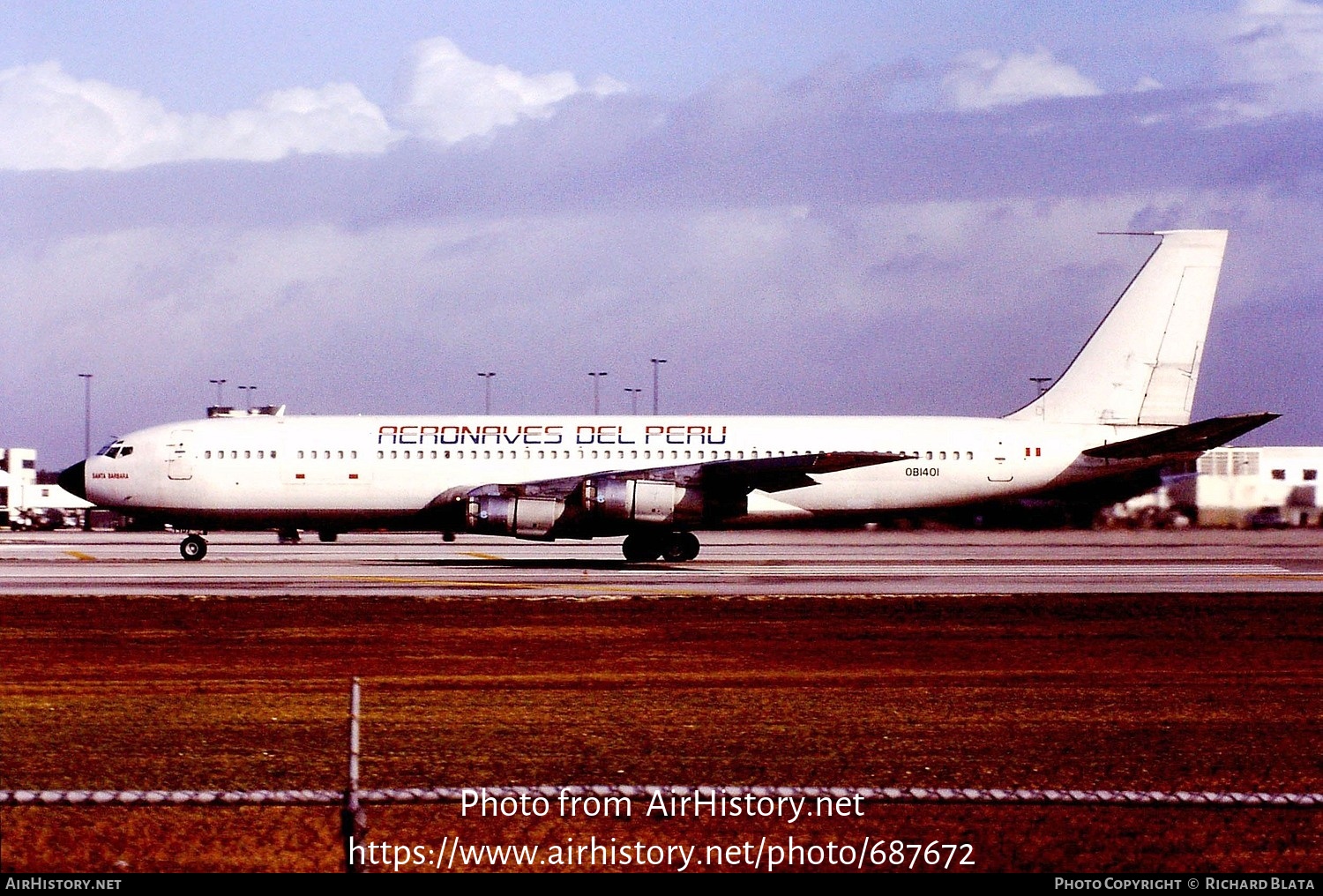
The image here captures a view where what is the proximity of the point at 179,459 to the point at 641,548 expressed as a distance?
44.4 ft

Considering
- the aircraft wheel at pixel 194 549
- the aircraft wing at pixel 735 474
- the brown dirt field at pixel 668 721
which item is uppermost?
the aircraft wing at pixel 735 474

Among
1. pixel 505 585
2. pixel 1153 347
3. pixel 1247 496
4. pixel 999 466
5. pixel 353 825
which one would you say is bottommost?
pixel 505 585

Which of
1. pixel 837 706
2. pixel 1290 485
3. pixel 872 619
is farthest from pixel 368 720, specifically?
pixel 1290 485

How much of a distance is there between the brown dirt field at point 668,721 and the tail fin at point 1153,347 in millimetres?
20466

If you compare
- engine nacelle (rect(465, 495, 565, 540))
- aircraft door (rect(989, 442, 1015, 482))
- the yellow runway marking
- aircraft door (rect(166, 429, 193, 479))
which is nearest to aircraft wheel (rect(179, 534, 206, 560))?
aircraft door (rect(166, 429, 193, 479))

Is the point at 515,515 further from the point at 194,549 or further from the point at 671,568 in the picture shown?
the point at 194,549

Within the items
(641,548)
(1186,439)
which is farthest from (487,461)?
(1186,439)

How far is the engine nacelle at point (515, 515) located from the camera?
124ft

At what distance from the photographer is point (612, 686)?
54.7 feet

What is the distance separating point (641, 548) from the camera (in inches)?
1599

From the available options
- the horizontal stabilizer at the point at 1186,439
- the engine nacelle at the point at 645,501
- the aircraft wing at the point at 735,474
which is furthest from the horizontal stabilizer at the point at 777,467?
the horizontal stabilizer at the point at 1186,439

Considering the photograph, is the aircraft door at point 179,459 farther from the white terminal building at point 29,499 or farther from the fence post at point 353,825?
the white terminal building at point 29,499

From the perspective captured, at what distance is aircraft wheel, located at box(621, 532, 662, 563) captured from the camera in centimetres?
4056

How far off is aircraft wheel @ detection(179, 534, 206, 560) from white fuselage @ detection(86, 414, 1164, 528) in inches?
25.3
